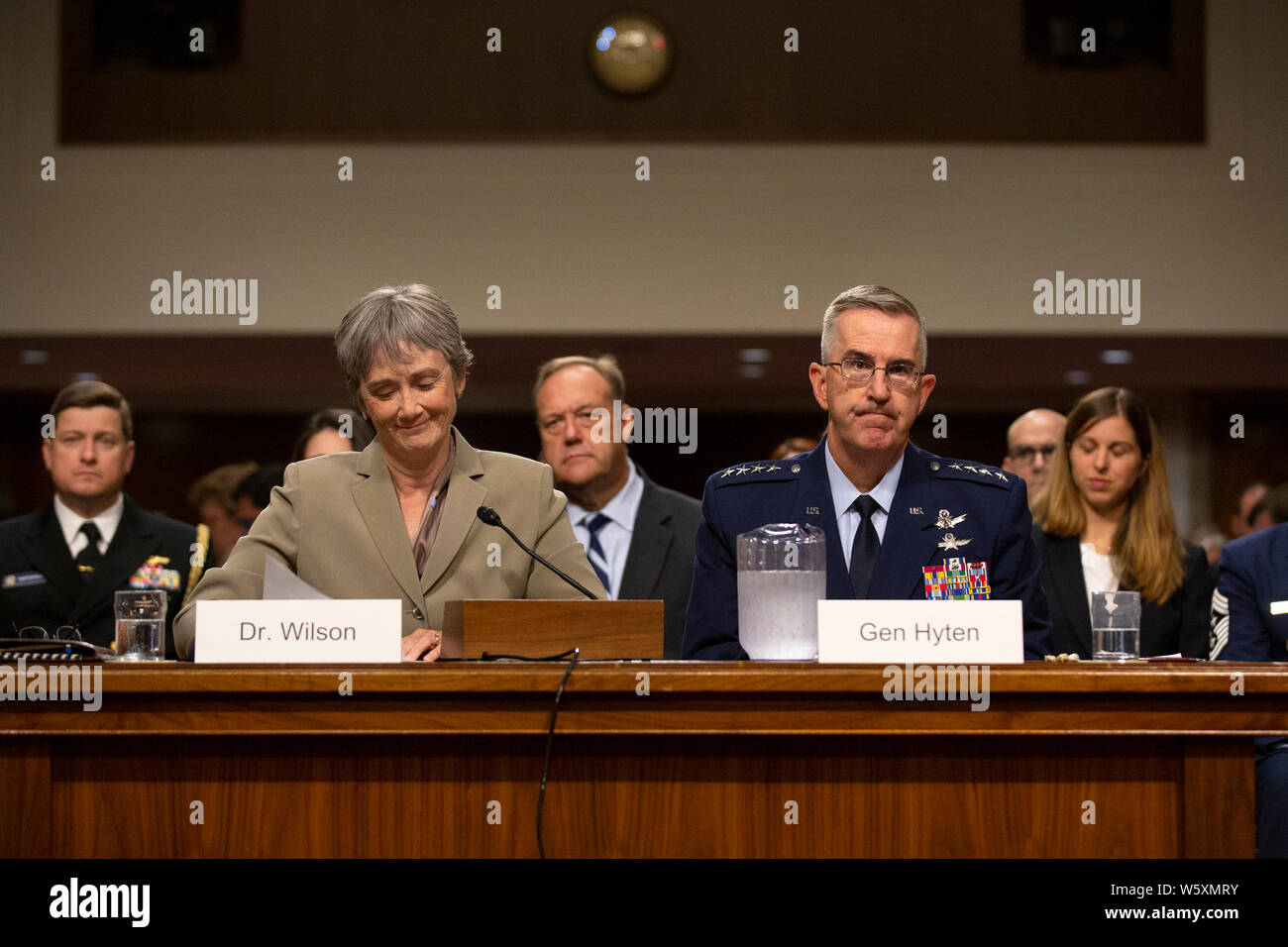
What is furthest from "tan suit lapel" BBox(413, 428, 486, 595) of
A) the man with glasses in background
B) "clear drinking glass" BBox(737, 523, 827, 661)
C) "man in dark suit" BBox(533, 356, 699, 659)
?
the man with glasses in background

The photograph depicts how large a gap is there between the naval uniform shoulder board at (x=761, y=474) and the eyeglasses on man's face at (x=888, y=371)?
190mm

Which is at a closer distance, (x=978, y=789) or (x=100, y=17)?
(x=978, y=789)

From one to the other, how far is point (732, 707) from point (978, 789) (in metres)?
0.30

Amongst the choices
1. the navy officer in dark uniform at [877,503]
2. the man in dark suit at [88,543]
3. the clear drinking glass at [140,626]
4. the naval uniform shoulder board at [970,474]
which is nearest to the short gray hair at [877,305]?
the navy officer in dark uniform at [877,503]

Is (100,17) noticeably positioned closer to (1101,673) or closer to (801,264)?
(801,264)

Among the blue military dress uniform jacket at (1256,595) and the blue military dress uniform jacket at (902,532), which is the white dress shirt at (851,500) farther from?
the blue military dress uniform jacket at (1256,595)

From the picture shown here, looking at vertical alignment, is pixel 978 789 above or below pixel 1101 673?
below

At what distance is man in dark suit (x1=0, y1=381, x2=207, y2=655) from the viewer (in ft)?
10.6

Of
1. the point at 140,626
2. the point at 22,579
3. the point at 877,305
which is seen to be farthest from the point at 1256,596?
the point at 22,579

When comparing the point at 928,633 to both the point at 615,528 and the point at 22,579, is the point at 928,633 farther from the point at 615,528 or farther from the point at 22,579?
the point at 22,579

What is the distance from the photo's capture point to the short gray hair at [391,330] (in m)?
2.02

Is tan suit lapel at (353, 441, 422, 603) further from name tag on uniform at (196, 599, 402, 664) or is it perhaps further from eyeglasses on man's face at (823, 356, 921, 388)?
eyeglasses on man's face at (823, 356, 921, 388)
